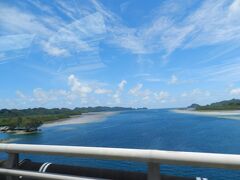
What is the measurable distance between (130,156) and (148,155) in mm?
141

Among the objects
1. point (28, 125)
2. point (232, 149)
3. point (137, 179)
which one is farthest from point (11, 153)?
point (28, 125)

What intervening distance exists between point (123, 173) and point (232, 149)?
147 ft

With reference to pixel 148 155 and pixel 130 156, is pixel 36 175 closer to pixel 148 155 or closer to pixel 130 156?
pixel 130 156

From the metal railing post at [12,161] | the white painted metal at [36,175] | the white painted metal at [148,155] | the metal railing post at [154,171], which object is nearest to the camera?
the white painted metal at [148,155]

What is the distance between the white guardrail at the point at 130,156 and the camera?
7.20 feet

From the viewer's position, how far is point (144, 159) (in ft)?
8.03

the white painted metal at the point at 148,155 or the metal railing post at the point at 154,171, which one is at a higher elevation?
the white painted metal at the point at 148,155

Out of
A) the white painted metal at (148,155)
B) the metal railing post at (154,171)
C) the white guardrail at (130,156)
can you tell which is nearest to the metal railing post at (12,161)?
the white guardrail at (130,156)

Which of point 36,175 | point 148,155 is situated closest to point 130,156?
point 148,155

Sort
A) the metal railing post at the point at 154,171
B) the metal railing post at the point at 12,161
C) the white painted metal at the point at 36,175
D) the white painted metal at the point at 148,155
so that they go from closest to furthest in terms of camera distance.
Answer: the white painted metal at the point at 148,155, the metal railing post at the point at 154,171, the white painted metal at the point at 36,175, the metal railing post at the point at 12,161

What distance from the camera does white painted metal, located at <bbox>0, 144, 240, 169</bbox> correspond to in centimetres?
217

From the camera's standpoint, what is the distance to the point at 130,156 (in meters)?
2.48

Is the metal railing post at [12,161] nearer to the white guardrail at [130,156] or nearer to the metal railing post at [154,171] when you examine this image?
the white guardrail at [130,156]

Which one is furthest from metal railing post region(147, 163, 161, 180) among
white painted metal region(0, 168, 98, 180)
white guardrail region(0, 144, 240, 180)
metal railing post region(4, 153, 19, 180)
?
metal railing post region(4, 153, 19, 180)
